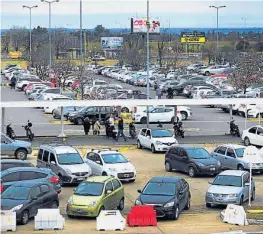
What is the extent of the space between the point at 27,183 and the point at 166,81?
46.9 meters

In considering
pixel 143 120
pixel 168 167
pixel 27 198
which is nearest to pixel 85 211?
pixel 27 198

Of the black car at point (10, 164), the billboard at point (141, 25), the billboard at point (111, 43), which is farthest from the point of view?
the billboard at point (111, 43)

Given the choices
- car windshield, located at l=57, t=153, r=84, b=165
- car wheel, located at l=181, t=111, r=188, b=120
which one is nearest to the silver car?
car windshield, located at l=57, t=153, r=84, b=165

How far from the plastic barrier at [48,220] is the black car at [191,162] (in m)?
9.37

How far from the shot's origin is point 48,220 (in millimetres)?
20906

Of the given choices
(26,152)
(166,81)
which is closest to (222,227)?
(26,152)

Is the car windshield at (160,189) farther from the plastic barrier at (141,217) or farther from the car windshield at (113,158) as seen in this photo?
the car windshield at (113,158)

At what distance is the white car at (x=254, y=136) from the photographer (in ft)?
120

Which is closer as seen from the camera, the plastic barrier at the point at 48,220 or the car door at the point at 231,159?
the plastic barrier at the point at 48,220

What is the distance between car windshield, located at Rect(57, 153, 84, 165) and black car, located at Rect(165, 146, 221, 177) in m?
4.26

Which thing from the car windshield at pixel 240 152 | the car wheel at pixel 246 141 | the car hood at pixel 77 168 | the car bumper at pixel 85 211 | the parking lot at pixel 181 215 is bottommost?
the parking lot at pixel 181 215

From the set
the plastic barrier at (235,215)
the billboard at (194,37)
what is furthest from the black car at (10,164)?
the billboard at (194,37)

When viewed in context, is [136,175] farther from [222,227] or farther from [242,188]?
[222,227]

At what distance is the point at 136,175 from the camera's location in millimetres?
29797
